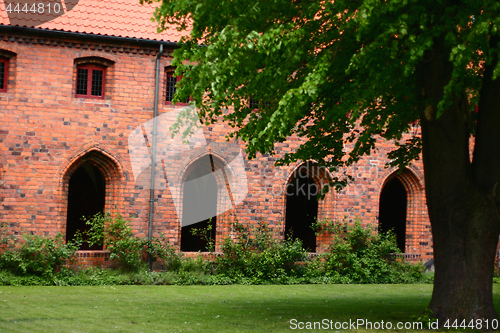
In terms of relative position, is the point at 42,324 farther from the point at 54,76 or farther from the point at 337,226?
the point at 337,226

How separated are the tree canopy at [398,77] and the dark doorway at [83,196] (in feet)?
41.4

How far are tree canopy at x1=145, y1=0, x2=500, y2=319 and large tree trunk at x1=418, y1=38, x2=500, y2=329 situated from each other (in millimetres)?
15

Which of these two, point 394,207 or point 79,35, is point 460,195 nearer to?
point 79,35

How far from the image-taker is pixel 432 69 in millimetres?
8539

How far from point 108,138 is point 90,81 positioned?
1724 mm

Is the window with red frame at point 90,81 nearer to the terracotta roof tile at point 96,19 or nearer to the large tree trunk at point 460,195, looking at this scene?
the terracotta roof tile at point 96,19

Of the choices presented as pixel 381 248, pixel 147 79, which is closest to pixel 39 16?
pixel 147 79

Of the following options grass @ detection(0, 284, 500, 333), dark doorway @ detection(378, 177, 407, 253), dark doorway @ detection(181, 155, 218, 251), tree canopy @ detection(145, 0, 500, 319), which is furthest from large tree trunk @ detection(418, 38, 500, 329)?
dark doorway @ detection(181, 155, 218, 251)

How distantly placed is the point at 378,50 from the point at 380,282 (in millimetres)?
10517

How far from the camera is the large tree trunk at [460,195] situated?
8039 mm

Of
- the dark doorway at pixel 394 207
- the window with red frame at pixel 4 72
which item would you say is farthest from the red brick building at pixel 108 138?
the dark doorway at pixel 394 207

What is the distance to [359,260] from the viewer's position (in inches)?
656

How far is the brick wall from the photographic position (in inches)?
563

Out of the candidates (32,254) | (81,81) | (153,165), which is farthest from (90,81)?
(32,254)
